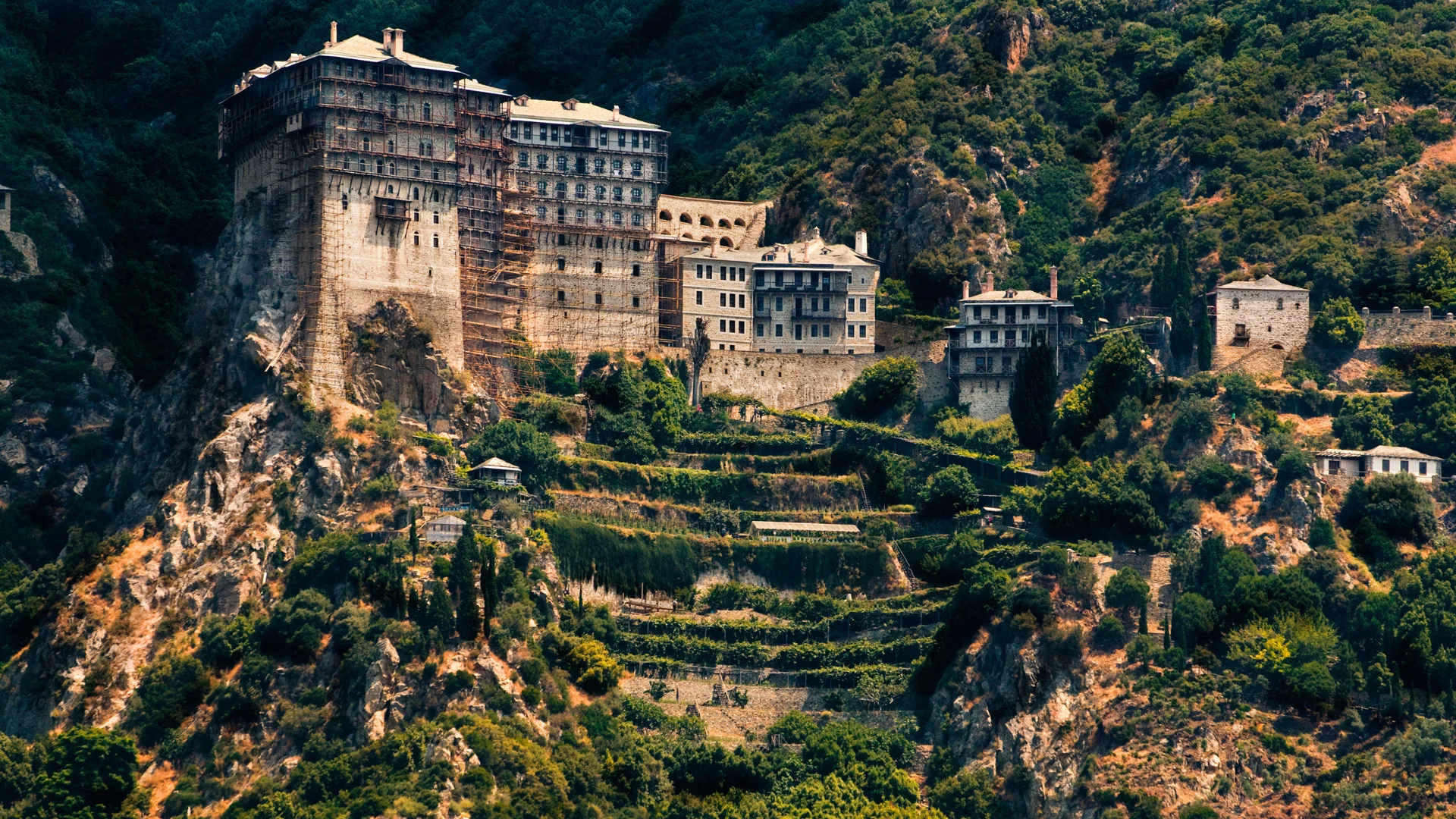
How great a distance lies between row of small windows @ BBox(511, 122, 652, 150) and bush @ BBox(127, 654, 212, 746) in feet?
100

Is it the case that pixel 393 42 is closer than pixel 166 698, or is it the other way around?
pixel 166 698

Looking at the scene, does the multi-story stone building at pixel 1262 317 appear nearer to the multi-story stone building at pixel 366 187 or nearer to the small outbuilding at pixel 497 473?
the small outbuilding at pixel 497 473

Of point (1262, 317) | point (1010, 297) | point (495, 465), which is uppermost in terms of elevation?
point (1010, 297)

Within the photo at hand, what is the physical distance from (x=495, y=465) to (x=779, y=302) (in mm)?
20093

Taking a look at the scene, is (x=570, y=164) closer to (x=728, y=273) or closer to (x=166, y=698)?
(x=728, y=273)

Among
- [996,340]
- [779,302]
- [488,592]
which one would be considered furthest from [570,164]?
[488,592]

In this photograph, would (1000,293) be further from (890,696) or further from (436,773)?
(436,773)

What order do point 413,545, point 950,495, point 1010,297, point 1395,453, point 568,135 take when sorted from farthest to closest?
point 1010,297, point 568,135, point 950,495, point 1395,453, point 413,545

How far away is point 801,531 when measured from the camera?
121688 millimetres

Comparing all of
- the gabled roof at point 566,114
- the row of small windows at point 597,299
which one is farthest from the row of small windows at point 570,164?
the row of small windows at point 597,299

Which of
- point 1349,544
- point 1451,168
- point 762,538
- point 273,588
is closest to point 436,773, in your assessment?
point 273,588

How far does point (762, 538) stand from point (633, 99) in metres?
44.1

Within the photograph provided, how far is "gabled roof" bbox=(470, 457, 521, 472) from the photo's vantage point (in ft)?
386

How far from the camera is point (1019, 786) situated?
360 feet
